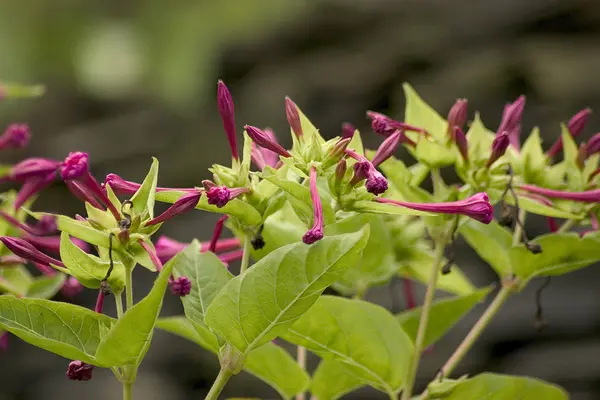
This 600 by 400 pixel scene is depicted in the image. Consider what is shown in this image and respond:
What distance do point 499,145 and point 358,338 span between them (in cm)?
15

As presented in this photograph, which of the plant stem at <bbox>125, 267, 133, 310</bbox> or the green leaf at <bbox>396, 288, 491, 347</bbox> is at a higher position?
the plant stem at <bbox>125, 267, 133, 310</bbox>

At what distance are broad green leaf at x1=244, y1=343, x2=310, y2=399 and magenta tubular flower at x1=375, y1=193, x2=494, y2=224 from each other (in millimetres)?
184

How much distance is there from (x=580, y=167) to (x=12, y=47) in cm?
217

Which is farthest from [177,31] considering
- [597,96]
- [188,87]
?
[597,96]

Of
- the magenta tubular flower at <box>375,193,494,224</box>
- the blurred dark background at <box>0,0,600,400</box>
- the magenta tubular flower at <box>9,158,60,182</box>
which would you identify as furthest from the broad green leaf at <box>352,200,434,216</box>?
the blurred dark background at <box>0,0,600,400</box>

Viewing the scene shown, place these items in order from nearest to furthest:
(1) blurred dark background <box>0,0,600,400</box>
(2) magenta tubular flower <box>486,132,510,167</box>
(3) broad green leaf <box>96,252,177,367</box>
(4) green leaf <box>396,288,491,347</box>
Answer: (3) broad green leaf <box>96,252,177,367</box> < (2) magenta tubular flower <box>486,132,510,167</box> < (4) green leaf <box>396,288,491,347</box> < (1) blurred dark background <box>0,0,600,400</box>

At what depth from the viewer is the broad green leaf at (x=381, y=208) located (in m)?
0.42

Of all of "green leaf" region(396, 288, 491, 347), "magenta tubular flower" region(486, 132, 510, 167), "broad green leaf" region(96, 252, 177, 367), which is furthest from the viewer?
"green leaf" region(396, 288, 491, 347)

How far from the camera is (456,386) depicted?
19.6 inches

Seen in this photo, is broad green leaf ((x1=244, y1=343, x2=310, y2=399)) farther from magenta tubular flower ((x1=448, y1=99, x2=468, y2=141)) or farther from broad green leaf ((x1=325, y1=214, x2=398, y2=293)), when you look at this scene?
magenta tubular flower ((x1=448, y1=99, x2=468, y2=141))

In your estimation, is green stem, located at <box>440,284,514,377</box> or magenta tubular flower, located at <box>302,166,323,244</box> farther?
green stem, located at <box>440,284,514,377</box>

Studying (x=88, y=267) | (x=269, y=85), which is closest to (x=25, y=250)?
(x=88, y=267)

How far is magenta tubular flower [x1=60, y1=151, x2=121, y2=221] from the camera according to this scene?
410mm

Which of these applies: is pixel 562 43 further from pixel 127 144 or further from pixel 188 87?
pixel 127 144
